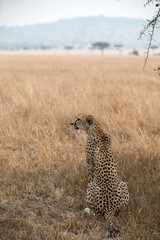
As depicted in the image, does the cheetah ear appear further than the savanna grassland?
Yes

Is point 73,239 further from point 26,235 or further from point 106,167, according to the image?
point 106,167

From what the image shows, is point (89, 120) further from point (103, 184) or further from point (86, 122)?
point (103, 184)

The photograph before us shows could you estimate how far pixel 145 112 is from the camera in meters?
6.12

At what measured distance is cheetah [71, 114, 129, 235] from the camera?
9.34ft

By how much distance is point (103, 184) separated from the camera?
2861 millimetres

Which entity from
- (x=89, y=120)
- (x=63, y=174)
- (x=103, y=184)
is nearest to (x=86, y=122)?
(x=89, y=120)

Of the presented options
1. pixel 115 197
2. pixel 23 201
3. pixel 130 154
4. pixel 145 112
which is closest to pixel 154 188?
pixel 115 197

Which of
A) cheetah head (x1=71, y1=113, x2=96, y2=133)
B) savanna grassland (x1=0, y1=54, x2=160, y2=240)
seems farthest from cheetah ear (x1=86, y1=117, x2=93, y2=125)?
savanna grassland (x1=0, y1=54, x2=160, y2=240)

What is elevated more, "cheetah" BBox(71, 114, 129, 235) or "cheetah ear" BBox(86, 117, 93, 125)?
"cheetah ear" BBox(86, 117, 93, 125)

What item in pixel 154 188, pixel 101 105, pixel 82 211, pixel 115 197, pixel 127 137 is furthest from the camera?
pixel 101 105

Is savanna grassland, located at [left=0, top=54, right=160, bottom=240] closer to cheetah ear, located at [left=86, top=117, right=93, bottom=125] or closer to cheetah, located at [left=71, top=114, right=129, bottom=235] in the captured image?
cheetah, located at [left=71, top=114, right=129, bottom=235]

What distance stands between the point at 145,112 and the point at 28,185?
3285mm

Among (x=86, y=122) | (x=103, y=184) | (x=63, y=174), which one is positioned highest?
(x=86, y=122)

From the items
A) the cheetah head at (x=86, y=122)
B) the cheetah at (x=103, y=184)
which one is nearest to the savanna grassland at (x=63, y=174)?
the cheetah at (x=103, y=184)
